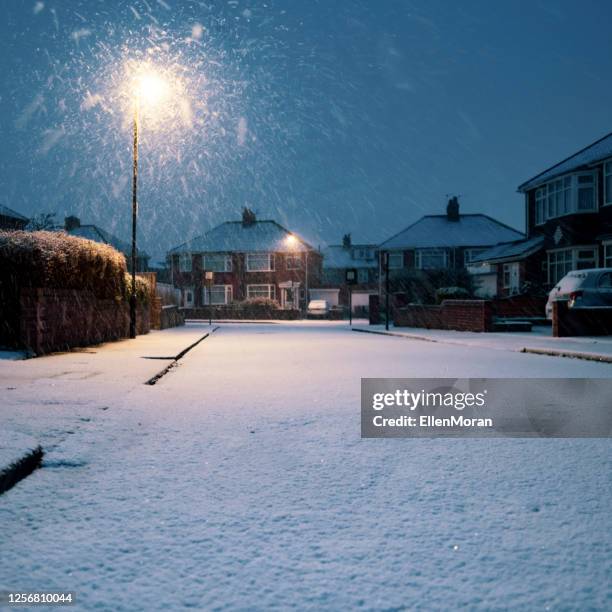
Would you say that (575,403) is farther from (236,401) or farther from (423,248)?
(423,248)

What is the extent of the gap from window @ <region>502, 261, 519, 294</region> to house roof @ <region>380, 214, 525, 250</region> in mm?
21224

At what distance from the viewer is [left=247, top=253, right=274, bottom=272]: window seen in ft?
225

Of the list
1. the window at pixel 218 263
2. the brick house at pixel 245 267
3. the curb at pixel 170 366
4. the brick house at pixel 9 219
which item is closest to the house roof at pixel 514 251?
the curb at pixel 170 366

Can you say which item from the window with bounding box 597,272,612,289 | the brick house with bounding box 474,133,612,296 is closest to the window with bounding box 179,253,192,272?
the brick house with bounding box 474,133,612,296

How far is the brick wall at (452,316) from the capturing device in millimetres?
26031

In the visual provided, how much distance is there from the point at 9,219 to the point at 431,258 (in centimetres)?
3579

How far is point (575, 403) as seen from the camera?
27.5ft

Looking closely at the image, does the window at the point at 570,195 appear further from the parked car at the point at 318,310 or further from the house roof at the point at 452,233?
the house roof at the point at 452,233

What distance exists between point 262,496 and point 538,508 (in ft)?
5.62

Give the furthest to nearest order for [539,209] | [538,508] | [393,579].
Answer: [539,209] → [538,508] → [393,579]

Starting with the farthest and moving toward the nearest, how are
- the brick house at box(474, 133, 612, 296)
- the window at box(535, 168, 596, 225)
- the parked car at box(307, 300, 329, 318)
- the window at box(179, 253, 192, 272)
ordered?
the window at box(179, 253, 192, 272), the parked car at box(307, 300, 329, 318), the window at box(535, 168, 596, 225), the brick house at box(474, 133, 612, 296)

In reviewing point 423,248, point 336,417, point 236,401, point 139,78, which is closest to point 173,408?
point 236,401

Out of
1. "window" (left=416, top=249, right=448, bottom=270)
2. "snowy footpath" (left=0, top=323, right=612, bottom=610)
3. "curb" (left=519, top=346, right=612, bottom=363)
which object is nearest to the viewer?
"snowy footpath" (left=0, top=323, right=612, bottom=610)

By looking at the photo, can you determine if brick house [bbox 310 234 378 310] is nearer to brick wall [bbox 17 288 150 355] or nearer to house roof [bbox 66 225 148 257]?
house roof [bbox 66 225 148 257]
